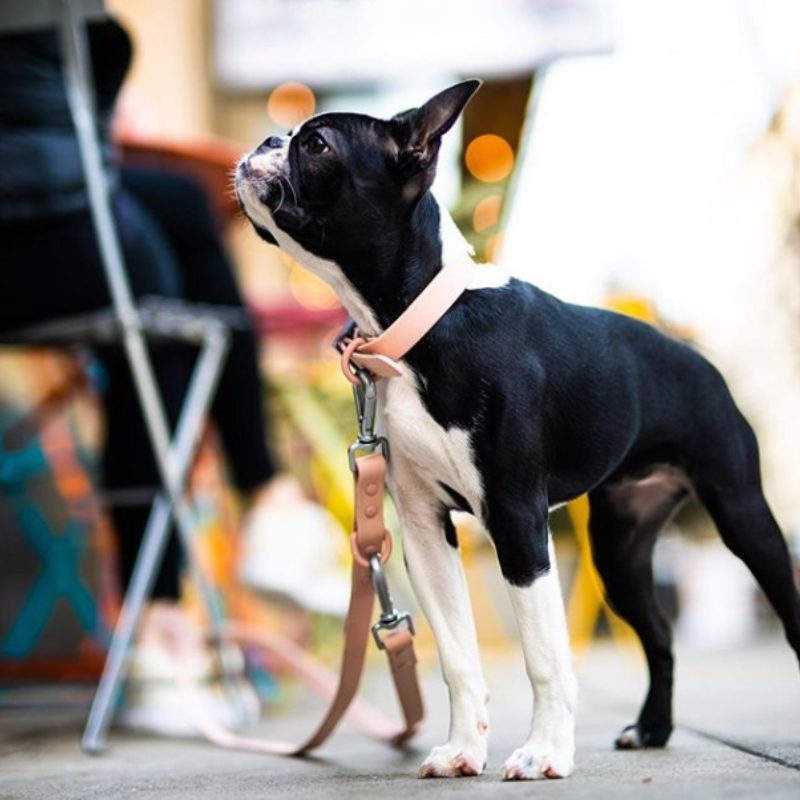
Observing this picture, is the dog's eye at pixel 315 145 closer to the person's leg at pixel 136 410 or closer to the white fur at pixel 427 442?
the white fur at pixel 427 442

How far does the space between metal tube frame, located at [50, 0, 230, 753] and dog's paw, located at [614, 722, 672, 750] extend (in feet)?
2.82

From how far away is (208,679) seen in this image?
2.58 metres

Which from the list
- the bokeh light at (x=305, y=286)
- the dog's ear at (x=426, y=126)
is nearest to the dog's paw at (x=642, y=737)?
the dog's ear at (x=426, y=126)

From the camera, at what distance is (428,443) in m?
1.51

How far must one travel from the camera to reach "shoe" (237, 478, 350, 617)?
2678 millimetres

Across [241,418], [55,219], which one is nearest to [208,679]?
[241,418]

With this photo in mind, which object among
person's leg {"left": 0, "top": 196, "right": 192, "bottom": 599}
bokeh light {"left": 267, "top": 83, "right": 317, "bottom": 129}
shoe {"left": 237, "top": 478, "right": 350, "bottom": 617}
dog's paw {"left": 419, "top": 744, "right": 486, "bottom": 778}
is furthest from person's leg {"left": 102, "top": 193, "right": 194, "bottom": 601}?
bokeh light {"left": 267, "top": 83, "right": 317, "bottom": 129}

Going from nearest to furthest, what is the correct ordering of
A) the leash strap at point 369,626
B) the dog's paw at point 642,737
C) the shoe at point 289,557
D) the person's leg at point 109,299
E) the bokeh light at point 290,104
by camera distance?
1. the leash strap at point 369,626
2. the dog's paw at point 642,737
3. the person's leg at point 109,299
4. the shoe at point 289,557
5. the bokeh light at point 290,104

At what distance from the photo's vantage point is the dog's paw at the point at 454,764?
4.91 ft

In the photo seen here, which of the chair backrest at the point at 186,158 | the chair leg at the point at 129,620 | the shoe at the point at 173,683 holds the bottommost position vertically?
the shoe at the point at 173,683

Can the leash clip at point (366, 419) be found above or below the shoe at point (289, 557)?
above

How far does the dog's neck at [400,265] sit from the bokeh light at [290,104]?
4589mm

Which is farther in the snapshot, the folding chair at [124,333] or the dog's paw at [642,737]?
the folding chair at [124,333]

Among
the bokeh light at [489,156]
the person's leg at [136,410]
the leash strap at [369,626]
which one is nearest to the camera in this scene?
the leash strap at [369,626]
